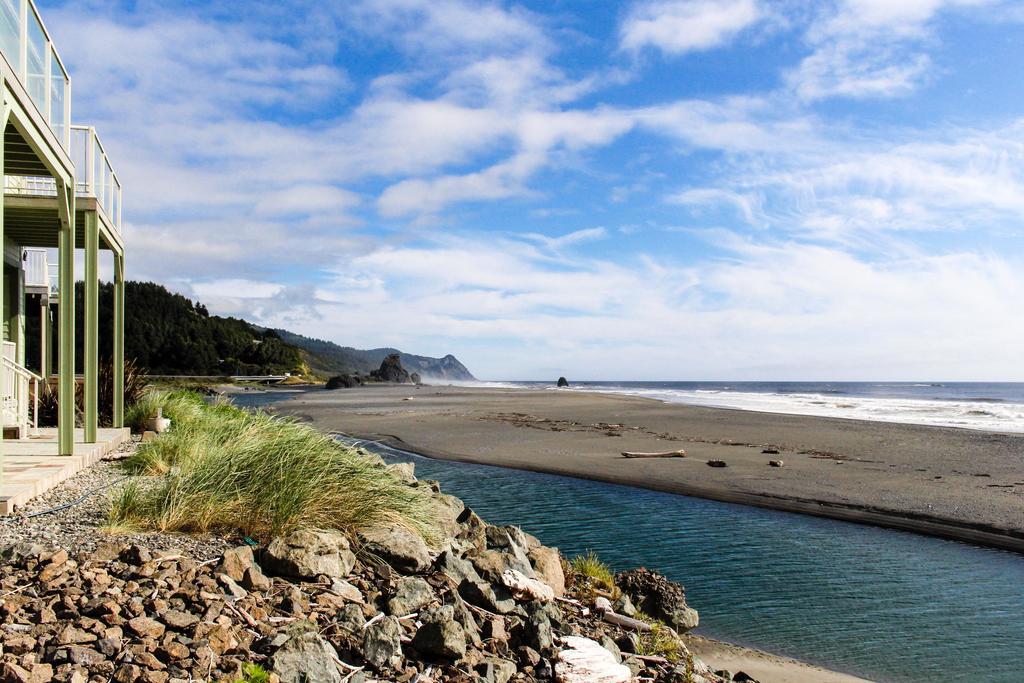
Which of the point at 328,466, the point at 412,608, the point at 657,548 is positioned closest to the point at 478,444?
the point at 657,548

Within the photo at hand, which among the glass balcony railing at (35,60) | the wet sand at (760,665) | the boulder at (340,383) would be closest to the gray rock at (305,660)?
the wet sand at (760,665)

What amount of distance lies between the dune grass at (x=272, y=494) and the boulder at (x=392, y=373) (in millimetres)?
94424

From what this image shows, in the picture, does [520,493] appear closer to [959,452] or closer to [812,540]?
[812,540]

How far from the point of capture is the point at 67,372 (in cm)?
904

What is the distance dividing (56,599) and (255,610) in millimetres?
1090

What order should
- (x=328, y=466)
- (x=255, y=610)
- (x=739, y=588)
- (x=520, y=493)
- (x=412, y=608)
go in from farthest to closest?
A: (x=520, y=493) < (x=739, y=588) < (x=328, y=466) < (x=412, y=608) < (x=255, y=610)

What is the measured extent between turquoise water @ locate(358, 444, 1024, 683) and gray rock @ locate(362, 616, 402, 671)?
3.63m

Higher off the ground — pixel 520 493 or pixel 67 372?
pixel 67 372

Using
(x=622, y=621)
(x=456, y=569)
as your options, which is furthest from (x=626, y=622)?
(x=456, y=569)

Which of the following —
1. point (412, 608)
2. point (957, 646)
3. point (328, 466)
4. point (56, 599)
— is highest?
point (328, 466)

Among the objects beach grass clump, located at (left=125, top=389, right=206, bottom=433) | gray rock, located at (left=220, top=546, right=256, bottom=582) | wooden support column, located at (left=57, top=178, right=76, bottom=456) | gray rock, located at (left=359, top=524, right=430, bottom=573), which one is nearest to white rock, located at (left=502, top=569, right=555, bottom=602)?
gray rock, located at (left=359, top=524, right=430, bottom=573)

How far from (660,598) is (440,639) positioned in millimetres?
3126

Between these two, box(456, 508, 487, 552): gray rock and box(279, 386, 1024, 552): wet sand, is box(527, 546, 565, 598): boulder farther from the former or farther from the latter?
box(279, 386, 1024, 552): wet sand

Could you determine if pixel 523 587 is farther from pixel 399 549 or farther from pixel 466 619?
pixel 399 549
